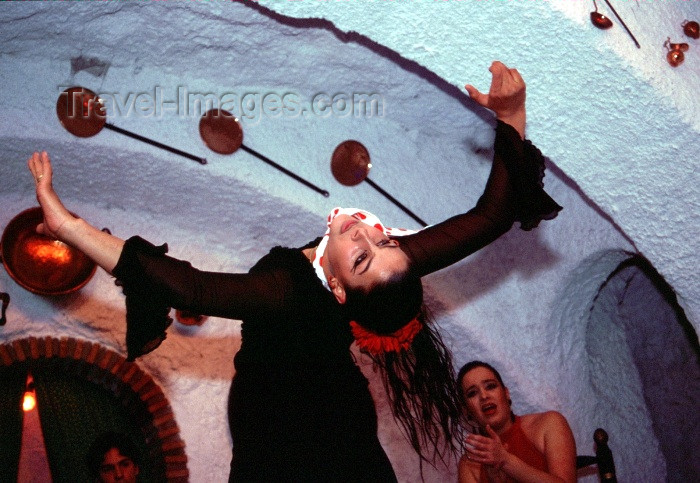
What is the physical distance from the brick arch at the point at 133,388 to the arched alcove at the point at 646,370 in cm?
236

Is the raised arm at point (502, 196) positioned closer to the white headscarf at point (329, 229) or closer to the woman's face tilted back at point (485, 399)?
the white headscarf at point (329, 229)

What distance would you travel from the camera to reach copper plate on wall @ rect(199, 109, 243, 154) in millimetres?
3273

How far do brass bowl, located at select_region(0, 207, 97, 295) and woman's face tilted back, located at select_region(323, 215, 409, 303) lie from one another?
1.69 m

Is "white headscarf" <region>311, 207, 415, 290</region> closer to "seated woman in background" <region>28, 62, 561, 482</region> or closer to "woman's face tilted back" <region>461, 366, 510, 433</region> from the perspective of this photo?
"seated woman in background" <region>28, 62, 561, 482</region>

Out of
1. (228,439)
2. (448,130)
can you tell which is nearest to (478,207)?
(448,130)

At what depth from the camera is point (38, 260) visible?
326 centimetres

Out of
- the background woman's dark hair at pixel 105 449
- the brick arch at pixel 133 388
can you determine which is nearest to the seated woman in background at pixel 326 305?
the background woman's dark hair at pixel 105 449

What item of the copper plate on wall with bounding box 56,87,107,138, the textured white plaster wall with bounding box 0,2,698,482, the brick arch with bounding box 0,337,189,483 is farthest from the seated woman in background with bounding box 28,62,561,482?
the brick arch with bounding box 0,337,189,483

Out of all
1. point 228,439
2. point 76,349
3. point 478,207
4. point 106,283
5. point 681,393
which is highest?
point 106,283

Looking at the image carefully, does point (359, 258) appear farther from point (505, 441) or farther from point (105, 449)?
point (105, 449)

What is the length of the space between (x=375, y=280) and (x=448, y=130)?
1825 mm

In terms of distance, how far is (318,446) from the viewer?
87.2 inches

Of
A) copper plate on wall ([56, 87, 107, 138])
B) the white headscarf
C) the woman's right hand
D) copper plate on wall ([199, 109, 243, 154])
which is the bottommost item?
the white headscarf

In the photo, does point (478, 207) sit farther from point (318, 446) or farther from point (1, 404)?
point (1, 404)
